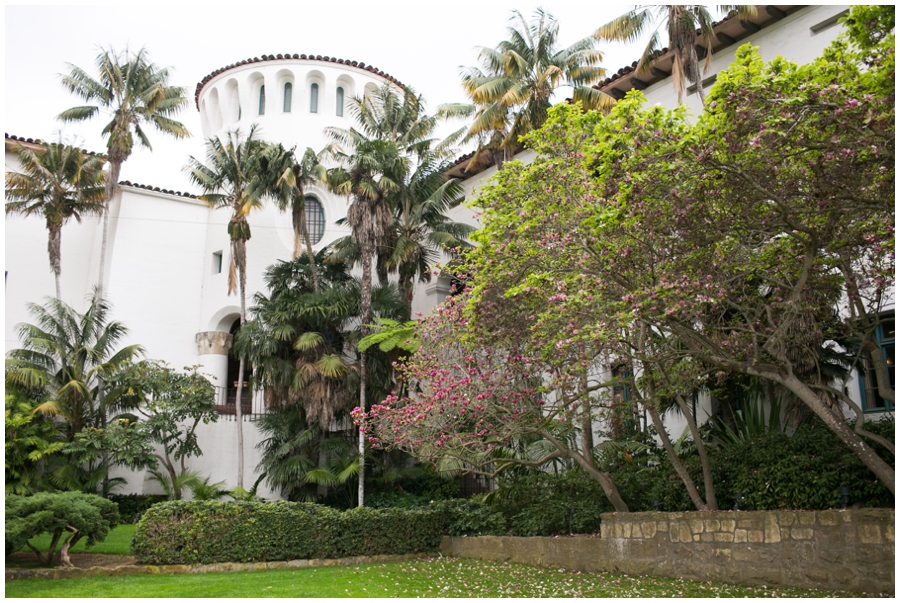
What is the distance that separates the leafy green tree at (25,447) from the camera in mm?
19312

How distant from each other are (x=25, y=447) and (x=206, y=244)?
10.0 metres

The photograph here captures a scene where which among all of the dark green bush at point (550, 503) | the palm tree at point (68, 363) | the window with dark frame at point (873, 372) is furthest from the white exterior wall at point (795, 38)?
the palm tree at point (68, 363)

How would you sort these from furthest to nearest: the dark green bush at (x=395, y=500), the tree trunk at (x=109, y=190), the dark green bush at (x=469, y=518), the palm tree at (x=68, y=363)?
the tree trunk at (x=109, y=190)
the palm tree at (x=68, y=363)
the dark green bush at (x=395, y=500)
the dark green bush at (x=469, y=518)

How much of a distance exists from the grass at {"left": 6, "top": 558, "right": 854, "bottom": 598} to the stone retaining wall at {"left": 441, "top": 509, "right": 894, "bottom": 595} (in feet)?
0.88

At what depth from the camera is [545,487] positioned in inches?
614

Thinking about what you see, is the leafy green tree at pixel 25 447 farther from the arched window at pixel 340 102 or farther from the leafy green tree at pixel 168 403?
the arched window at pixel 340 102

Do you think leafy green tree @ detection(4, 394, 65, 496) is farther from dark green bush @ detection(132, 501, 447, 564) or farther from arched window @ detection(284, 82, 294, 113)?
arched window @ detection(284, 82, 294, 113)

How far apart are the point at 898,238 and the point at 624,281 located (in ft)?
11.9

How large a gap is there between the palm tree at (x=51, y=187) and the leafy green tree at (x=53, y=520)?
480 inches

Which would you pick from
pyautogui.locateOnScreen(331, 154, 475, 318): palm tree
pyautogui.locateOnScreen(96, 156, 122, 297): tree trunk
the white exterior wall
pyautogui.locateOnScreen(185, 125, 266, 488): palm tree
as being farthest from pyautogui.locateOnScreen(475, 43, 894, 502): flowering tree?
pyautogui.locateOnScreen(96, 156, 122, 297): tree trunk

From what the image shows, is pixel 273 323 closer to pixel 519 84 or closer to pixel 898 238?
pixel 519 84

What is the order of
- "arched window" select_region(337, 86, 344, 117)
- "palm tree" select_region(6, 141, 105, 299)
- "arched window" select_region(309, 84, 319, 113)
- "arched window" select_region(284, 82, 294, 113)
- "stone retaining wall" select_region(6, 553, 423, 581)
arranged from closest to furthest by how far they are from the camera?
"stone retaining wall" select_region(6, 553, 423, 581) → "palm tree" select_region(6, 141, 105, 299) → "arched window" select_region(284, 82, 294, 113) → "arched window" select_region(309, 84, 319, 113) → "arched window" select_region(337, 86, 344, 117)

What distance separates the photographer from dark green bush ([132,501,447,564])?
43.9ft

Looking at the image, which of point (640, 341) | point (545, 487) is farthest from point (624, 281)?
point (545, 487)
